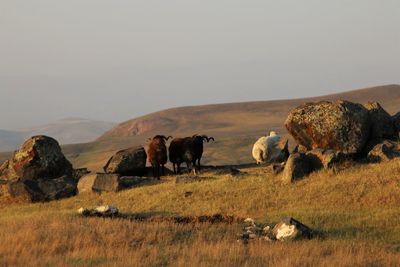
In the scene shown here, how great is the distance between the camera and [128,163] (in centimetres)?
3688

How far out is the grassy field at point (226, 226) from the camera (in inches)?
566

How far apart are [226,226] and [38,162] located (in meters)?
21.2

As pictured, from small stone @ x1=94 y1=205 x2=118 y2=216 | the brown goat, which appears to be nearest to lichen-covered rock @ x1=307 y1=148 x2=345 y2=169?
small stone @ x1=94 y1=205 x2=118 y2=216

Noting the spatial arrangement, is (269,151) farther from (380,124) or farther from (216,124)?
(216,124)

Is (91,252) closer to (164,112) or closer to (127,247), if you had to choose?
(127,247)

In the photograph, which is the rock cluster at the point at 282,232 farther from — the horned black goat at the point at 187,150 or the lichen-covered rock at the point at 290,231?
the horned black goat at the point at 187,150

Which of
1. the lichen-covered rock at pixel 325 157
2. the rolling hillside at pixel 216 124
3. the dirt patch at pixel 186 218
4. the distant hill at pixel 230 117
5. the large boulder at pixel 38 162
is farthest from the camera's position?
the distant hill at pixel 230 117

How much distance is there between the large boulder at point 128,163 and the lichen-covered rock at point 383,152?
15.1 m

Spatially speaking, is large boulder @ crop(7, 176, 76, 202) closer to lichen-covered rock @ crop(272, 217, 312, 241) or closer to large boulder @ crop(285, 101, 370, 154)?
large boulder @ crop(285, 101, 370, 154)

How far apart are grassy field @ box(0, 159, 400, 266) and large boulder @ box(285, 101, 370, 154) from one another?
2955mm

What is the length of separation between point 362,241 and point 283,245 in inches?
109

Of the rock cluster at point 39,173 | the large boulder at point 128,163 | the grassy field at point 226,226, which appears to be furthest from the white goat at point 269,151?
the rock cluster at point 39,173

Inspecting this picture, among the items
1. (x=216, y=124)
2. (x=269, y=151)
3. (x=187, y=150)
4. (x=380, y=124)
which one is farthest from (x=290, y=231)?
(x=216, y=124)

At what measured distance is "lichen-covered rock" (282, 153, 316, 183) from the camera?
27281mm
